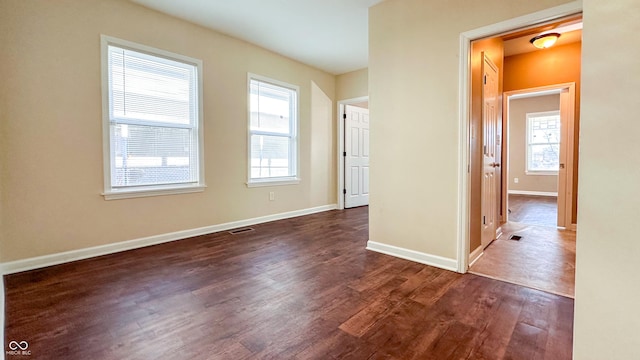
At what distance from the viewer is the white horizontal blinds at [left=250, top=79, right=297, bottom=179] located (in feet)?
14.6

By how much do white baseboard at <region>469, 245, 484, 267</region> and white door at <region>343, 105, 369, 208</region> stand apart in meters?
3.14

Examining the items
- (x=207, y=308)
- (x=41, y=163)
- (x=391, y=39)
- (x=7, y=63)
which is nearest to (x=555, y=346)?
(x=207, y=308)

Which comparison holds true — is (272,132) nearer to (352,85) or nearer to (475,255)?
(352,85)

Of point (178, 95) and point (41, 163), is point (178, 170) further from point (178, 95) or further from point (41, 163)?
point (41, 163)

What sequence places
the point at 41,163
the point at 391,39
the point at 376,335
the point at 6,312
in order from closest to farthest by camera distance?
the point at 376,335
the point at 6,312
the point at 41,163
the point at 391,39

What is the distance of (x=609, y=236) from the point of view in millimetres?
905

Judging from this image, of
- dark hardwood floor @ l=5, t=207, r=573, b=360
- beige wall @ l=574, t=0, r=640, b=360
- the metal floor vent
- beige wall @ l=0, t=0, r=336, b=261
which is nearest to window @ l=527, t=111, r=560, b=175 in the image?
dark hardwood floor @ l=5, t=207, r=573, b=360

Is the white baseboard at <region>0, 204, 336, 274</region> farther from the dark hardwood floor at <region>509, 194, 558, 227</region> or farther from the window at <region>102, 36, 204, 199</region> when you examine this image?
the dark hardwood floor at <region>509, 194, 558, 227</region>

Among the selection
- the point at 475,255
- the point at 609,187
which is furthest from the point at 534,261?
the point at 609,187

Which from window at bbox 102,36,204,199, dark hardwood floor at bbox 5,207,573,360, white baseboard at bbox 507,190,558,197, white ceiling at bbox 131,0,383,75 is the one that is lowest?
dark hardwood floor at bbox 5,207,573,360

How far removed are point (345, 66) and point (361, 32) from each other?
138 centimetres

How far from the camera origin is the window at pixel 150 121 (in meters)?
3.05

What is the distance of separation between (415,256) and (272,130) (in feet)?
9.77

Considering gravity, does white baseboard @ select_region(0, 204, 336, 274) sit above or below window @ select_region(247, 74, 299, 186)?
below
